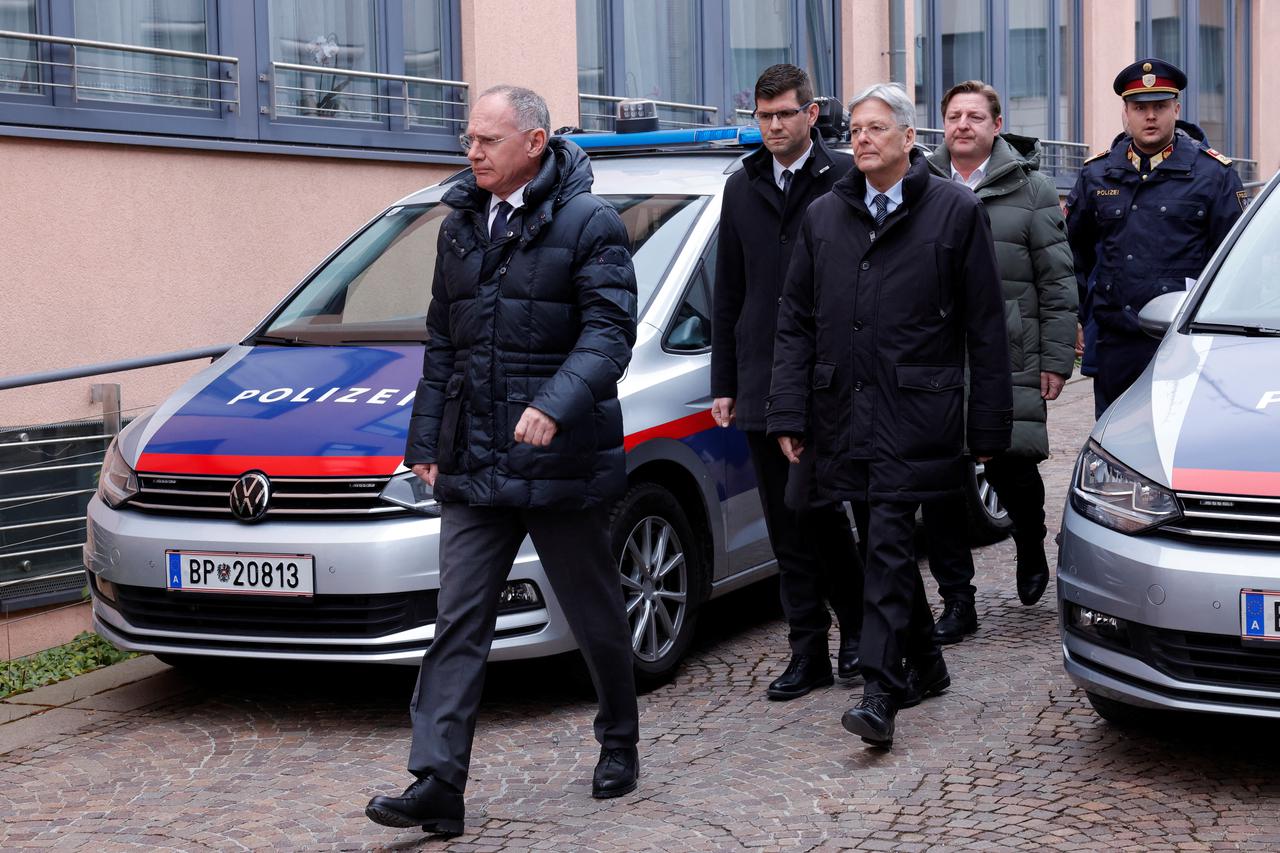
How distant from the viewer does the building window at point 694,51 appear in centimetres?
1283

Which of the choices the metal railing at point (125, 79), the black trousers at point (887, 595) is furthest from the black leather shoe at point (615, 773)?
the metal railing at point (125, 79)

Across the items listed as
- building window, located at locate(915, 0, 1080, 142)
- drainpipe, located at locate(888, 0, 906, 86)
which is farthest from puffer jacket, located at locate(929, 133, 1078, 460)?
building window, located at locate(915, 0, 1080, 142)

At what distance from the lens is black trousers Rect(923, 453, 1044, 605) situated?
6289 millimetres

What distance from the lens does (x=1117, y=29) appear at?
69.9 ft

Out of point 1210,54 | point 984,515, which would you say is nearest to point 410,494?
point 984,515

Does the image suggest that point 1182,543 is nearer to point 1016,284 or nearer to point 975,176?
point 1016,284

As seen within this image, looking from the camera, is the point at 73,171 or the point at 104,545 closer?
the point at 104,545

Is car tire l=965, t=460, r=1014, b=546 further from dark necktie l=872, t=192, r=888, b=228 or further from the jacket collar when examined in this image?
the jacket collar

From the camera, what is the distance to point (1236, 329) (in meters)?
5.19

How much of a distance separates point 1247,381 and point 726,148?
274 cm

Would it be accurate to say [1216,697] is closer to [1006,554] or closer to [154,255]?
[1006,554]

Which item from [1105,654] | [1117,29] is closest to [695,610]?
[1105,654]

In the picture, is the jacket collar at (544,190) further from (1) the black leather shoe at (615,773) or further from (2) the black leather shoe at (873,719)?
(2) the black leather shoe at (873,719)

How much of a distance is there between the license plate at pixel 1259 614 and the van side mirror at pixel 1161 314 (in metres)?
1.33
